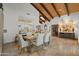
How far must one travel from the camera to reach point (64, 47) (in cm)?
238

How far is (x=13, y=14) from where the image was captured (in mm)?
2320

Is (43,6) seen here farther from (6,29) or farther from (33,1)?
(6,29)

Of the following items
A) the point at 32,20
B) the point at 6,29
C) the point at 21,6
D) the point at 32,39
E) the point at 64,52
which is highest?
the point at 21,6

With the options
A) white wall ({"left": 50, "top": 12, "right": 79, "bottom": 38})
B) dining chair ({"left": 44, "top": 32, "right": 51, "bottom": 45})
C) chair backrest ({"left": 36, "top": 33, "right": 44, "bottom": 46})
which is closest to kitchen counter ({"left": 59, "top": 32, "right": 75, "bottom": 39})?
white wall ({"left": 50, "top": 12, "right": 79, "bottom": 38})

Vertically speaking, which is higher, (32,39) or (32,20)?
(32,20)

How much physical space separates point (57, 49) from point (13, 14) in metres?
0.99

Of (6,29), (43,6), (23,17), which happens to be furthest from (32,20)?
(6,29)

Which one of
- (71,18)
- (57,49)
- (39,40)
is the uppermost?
(71,18)

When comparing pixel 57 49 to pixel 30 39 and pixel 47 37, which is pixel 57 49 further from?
pixel 30 39

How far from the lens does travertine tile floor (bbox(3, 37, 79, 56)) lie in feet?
7.70

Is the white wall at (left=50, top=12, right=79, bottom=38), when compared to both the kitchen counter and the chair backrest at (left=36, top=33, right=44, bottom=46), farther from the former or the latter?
the chair backrest at (left=36, top=33, right=44, bottom=46)

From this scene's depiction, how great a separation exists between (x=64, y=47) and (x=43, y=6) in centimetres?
82

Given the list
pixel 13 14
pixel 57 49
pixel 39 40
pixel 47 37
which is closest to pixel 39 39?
pixel 39 40

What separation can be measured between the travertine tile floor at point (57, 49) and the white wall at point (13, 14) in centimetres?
18
